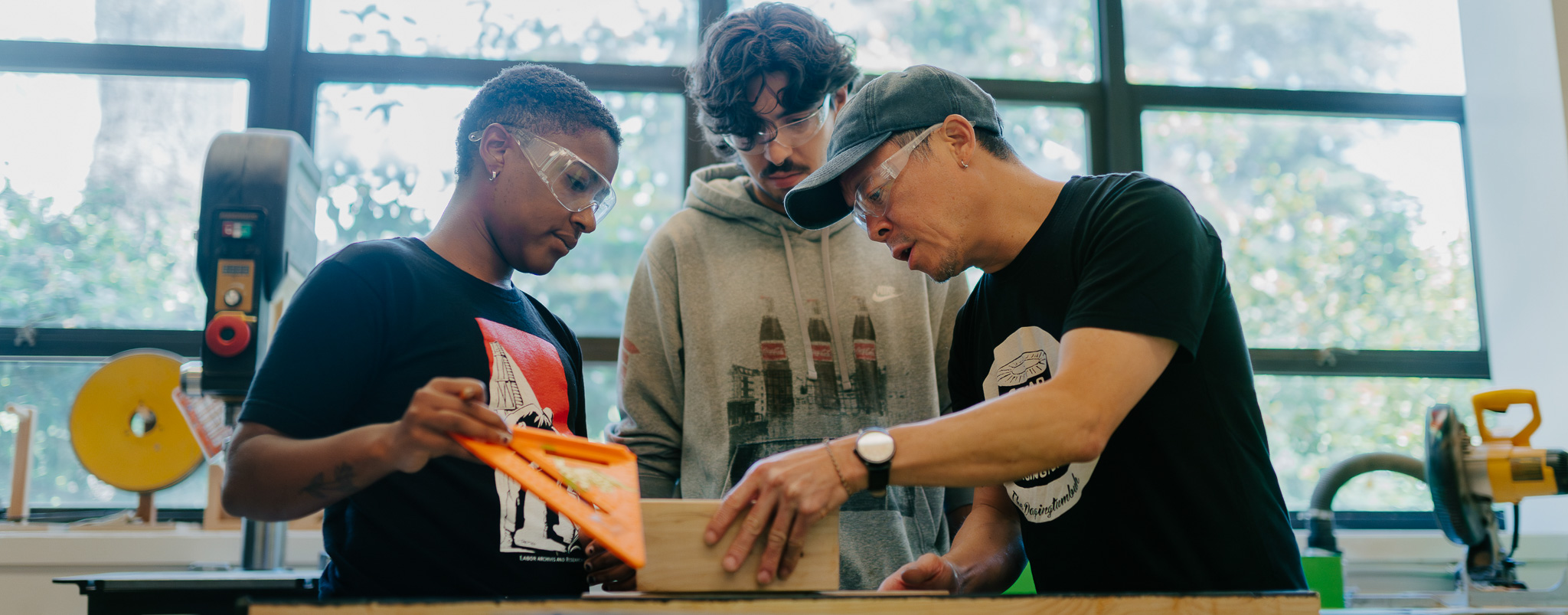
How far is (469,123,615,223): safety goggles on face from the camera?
4.76 feet

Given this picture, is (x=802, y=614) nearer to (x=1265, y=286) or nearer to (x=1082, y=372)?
(x=1082, y=372)

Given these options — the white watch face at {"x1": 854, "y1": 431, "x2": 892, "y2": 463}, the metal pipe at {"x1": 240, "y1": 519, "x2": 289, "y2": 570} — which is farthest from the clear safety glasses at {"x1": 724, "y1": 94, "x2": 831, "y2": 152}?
the metal pipe at {"x1": 240, "y1": 519, "x2": 289, "y2": 570}

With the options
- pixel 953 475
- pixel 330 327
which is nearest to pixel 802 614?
pixel 953 475

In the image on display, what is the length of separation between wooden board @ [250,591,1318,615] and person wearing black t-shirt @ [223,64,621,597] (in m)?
0.18

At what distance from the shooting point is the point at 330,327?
43.9 inches

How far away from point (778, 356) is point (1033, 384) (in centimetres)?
61

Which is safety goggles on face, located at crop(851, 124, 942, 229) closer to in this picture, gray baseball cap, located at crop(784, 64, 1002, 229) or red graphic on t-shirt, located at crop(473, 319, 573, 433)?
gray baseball cap, located at crop(784, 64, 1002, 229)

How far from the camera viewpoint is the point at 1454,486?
2.43 m

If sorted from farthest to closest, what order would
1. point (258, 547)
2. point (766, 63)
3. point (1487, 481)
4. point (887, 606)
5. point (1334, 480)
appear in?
1. point (1334, 480)
2. point (1487, 481)
3. point (258, 547)
4. point (766, 63)
5. point (887, 606)

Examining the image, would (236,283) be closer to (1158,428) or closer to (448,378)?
(448,378)

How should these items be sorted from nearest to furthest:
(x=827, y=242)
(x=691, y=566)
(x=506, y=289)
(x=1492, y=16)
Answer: (x=691, y=566) < (x=506, y=289) < (x=827, y=242) < (x=1492, y=16)

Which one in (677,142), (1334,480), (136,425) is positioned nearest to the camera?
(136,425)

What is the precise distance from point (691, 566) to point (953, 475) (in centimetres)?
32

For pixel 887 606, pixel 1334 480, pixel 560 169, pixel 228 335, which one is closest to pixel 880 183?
pixel 560 169
